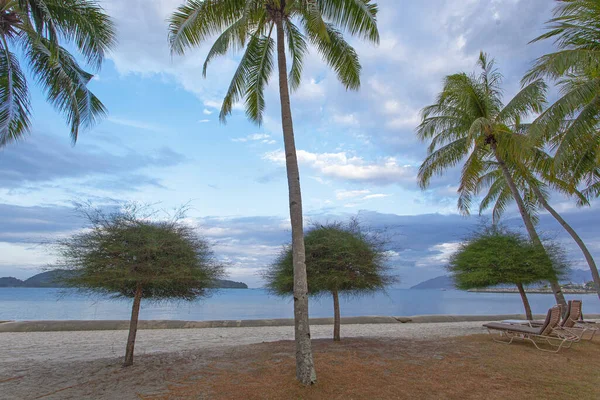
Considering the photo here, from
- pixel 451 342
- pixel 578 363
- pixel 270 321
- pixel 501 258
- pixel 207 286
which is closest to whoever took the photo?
pixel 578 363

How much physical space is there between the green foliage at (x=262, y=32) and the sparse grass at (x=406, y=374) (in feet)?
21.3

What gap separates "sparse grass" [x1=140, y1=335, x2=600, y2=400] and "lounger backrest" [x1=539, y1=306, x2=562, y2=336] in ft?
1.87

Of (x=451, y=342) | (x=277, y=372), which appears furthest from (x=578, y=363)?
(x=277, y=372)

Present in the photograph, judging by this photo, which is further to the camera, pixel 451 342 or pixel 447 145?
pixel 447 145

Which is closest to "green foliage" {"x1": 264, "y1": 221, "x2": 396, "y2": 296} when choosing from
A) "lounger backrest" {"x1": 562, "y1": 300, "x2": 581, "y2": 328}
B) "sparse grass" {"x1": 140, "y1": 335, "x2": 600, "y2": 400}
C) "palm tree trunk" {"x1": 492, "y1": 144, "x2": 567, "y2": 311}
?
"sparse grass" {"x1": 140, "y1": 335, "x2": 600, "y2": 400}

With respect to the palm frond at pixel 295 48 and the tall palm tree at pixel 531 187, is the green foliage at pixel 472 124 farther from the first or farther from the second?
the palm frond at pixel 295 48

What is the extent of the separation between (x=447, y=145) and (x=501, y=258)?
5.46 m

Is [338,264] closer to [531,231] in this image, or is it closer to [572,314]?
[572,314]

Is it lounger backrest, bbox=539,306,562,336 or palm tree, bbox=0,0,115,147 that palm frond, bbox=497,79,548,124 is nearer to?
lounger backrest, bbox=539,306,562,336

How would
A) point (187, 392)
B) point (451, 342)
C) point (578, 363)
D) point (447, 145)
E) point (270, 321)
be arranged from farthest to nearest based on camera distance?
point (270, 321), point (447, 145), point (451, 342), point (578, 363), point (187, 392)

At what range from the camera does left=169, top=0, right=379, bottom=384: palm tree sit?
258 inches

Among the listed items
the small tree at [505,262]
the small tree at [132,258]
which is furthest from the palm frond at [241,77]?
the small tree at [505,262]

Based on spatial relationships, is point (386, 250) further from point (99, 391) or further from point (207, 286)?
point (99, 391)

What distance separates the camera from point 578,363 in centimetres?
762
